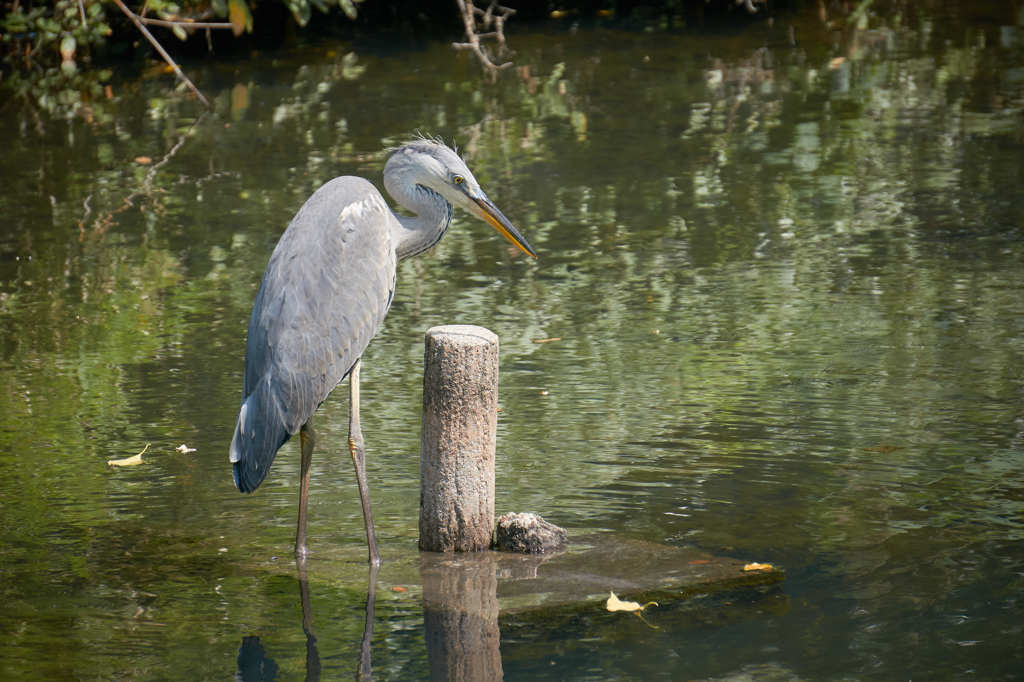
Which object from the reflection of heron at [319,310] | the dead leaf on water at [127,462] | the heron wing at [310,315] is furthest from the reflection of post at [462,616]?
the dead leaf on water at [127,462]

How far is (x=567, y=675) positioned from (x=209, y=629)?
1376 millimetres

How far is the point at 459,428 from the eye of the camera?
217 inches

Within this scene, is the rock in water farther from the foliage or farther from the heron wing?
the foliage

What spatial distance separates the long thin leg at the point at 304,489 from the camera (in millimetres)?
5660

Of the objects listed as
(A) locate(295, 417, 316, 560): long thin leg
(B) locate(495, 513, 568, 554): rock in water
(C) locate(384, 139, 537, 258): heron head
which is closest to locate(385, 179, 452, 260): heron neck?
(C) locate(384, 139, 537, 258): heron head

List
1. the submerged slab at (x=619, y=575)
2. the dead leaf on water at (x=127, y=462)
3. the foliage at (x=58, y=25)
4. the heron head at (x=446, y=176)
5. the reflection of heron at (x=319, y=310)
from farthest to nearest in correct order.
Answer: the foliage at (x=58, y=25)
the dead leaf on water at (x=127, y=462)
the heron head at (x=446, y=176)
the reflection of heron at (x=319, y=310)
the submerged slab at (x=619, y=575)

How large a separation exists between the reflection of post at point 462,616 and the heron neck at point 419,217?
138 cm

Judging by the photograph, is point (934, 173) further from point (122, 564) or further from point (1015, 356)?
point (122, 564)

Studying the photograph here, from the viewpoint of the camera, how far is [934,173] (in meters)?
11.4

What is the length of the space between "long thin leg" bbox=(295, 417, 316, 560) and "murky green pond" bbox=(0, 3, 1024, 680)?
75 millimetres

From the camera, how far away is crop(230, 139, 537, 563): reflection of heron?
5578 mm

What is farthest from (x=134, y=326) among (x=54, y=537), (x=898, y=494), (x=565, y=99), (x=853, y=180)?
(x=565, y=99)

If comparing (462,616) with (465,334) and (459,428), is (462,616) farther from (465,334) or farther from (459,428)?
(465,334)

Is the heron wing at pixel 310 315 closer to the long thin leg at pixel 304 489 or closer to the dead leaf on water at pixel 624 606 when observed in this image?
the long thin leg at pixel 304 489
